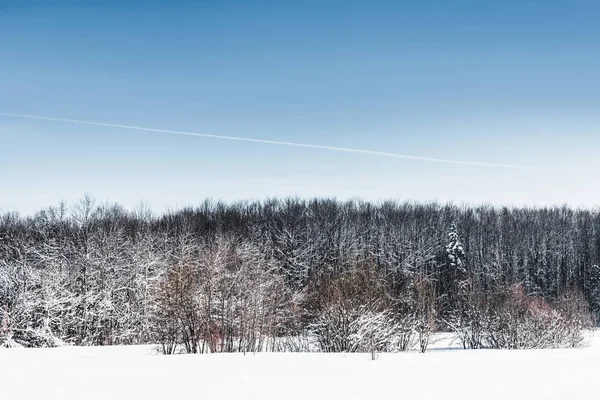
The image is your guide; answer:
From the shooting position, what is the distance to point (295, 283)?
193ft

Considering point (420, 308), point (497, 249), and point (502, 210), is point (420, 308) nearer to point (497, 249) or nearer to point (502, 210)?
point (497, 249)

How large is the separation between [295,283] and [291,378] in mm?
45451

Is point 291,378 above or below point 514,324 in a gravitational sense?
above

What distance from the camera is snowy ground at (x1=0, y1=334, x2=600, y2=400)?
11594mm

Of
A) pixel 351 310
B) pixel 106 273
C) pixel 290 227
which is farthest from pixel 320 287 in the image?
pixel 290 227

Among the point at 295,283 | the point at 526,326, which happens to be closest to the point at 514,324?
the point at 526,326

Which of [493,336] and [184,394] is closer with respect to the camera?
[184,394]

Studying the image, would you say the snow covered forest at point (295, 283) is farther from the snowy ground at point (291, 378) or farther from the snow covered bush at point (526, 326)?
the snowy ground at point (291, 378)

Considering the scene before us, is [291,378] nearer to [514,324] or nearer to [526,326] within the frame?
[514,324]

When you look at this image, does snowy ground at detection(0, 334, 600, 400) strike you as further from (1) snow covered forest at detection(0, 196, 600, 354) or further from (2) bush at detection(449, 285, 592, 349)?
(2) bush at detection(449, 285, 592, 349)

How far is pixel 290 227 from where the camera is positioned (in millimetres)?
72625

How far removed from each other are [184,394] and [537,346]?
23448 millimetres

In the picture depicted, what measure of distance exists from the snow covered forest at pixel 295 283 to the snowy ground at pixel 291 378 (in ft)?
18.8

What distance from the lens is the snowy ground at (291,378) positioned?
1159cm
